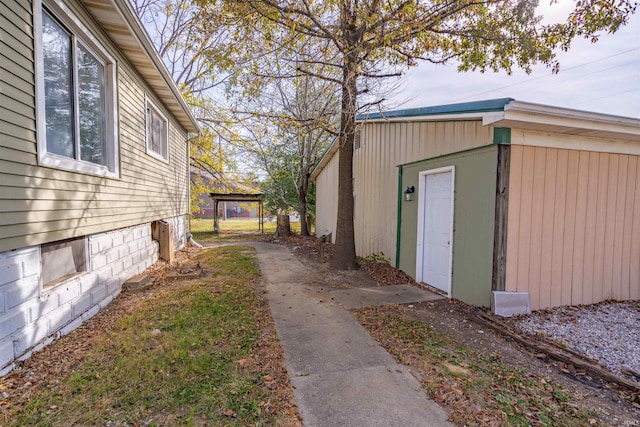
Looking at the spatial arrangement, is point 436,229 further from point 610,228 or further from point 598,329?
point 610,228

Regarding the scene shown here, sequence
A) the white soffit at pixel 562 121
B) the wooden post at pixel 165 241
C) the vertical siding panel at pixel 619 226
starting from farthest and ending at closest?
the wooden post at pixel 165 241 < the vertical siding panel at pixel 619 226 < the white soffit at pixel 562 121

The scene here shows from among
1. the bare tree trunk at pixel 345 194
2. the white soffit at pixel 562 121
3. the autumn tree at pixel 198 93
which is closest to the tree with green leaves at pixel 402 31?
the bare tree trunk at pixel 345 194

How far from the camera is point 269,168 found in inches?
636

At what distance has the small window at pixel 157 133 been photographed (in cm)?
706

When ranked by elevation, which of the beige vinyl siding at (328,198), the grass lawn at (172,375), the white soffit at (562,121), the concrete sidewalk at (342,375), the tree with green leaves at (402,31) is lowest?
the concrete sidewalk at (342,375)

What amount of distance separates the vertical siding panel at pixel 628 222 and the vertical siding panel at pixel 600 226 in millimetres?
544

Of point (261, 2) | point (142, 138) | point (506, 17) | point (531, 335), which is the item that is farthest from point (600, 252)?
point (142, 138)

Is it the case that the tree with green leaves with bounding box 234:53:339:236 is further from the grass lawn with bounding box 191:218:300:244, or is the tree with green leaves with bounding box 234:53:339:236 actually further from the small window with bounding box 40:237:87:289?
the small window with bounding box 40:237:87:289

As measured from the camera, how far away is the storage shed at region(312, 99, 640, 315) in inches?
175

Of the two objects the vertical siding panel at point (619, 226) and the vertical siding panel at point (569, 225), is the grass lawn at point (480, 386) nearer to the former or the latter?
the vertical siding panel at point (569, 225)

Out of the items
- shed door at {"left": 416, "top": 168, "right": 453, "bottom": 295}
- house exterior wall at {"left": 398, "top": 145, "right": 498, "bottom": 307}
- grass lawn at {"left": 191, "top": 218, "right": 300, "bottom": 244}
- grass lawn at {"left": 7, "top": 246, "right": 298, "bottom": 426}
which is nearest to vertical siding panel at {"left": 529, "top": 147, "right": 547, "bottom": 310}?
house exterior wall at {"left": 398, "top": 145, "right": 498, "bottom": 307}

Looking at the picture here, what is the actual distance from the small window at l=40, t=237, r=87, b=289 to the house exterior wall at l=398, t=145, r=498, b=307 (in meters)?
5.50

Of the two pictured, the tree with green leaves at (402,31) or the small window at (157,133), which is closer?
the tree with green leaves at (402,31)

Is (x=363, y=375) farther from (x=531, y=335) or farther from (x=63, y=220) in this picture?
(x=63, y=220)
